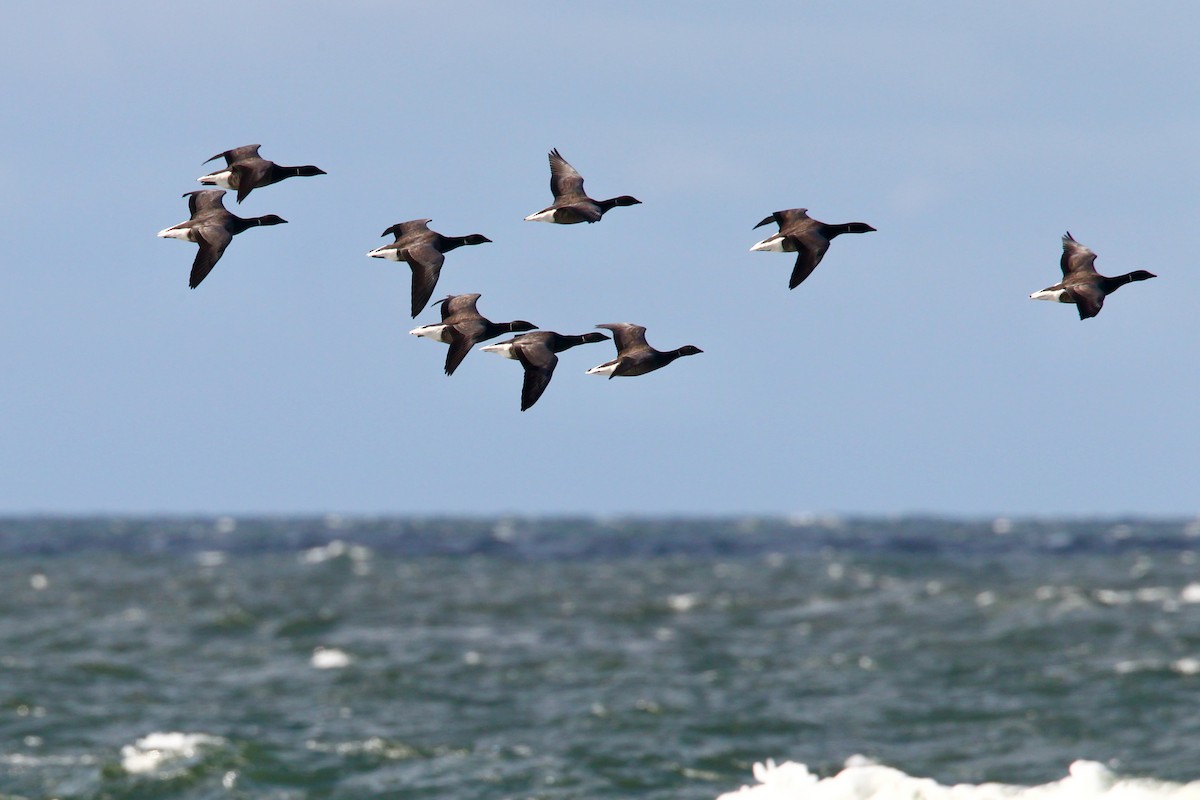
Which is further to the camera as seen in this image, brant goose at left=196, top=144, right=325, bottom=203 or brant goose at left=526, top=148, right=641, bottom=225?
brant goose at left=526, top=148, right=641, bottom=225

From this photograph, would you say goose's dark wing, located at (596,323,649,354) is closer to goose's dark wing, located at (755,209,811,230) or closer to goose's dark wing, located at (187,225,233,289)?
goose's dark wing, located at (755,209,811,230)

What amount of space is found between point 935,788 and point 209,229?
52.6 ft

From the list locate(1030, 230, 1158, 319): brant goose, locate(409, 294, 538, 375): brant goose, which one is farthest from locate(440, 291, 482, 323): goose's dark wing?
locate(1030, 230, 1158, 319): brant goose

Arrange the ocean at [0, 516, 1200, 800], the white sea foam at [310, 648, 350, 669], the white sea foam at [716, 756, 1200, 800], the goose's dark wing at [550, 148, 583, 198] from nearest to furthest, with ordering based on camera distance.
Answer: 1. the goose's dark wing at [550, 148, 583, 198]
2. the white sea foam at [716, 756, 1200, 800]
3. the ocean at [0, 516, 1200, 800]
4. the white sea foam at [310, 648, 350, 669]

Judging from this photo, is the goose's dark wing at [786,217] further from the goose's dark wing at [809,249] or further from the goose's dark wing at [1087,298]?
the goose's dark wing at [1087,298]

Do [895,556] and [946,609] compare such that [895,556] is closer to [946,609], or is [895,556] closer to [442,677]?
[946,609]

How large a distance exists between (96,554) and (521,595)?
38.9 metres

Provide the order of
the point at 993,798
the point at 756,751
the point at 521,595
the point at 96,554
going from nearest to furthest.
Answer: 1. the point at 993,798
2. the point at 756,751
3. the point at 521,595
4. the point at 96,554

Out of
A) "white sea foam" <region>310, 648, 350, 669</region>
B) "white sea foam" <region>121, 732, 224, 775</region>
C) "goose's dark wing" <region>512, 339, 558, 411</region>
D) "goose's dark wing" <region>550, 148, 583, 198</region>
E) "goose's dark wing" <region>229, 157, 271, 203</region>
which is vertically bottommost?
"white sea foam" <region>121, 732, 224, 775</region>

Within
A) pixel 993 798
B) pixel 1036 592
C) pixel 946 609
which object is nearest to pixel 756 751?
pixel 993 798

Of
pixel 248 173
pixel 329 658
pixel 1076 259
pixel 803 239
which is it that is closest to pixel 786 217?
pixel 803 239

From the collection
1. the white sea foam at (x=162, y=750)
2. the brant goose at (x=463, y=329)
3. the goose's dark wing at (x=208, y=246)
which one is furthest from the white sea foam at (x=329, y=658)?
the goose's dark wing at (x=208, y=246)

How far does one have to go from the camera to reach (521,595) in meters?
56.0

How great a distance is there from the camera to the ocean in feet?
91.3
